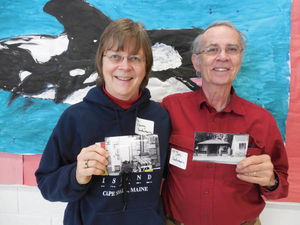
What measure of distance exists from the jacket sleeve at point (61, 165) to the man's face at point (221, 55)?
0.76 metres

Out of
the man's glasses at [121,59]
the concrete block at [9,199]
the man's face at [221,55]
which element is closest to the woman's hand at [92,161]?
the man's glasses at [121,59]

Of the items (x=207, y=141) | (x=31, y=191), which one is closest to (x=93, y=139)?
(x=207, y=141)

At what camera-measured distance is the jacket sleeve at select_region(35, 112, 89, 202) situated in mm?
814

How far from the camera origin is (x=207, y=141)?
0.85m

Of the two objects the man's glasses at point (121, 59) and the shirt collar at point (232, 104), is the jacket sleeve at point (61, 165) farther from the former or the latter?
the shirt collar at point (232, 104)

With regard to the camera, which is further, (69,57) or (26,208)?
(26,208)

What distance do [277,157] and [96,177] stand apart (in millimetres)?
959

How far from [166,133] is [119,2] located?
946mm

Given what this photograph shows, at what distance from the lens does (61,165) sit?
91cm

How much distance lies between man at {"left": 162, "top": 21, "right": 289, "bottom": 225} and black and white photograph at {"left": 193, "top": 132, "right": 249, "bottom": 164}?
0.12 metres

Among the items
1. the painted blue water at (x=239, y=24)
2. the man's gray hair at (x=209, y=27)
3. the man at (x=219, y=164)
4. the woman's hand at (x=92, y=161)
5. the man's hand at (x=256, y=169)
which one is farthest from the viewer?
the painted blue water at (x=239, y=24)

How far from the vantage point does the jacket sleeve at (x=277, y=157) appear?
102 centimetres

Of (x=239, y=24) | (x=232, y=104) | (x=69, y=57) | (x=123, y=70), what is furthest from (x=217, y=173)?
(x=69, y=57)

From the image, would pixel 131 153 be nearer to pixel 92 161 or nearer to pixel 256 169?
pixel 92 161
